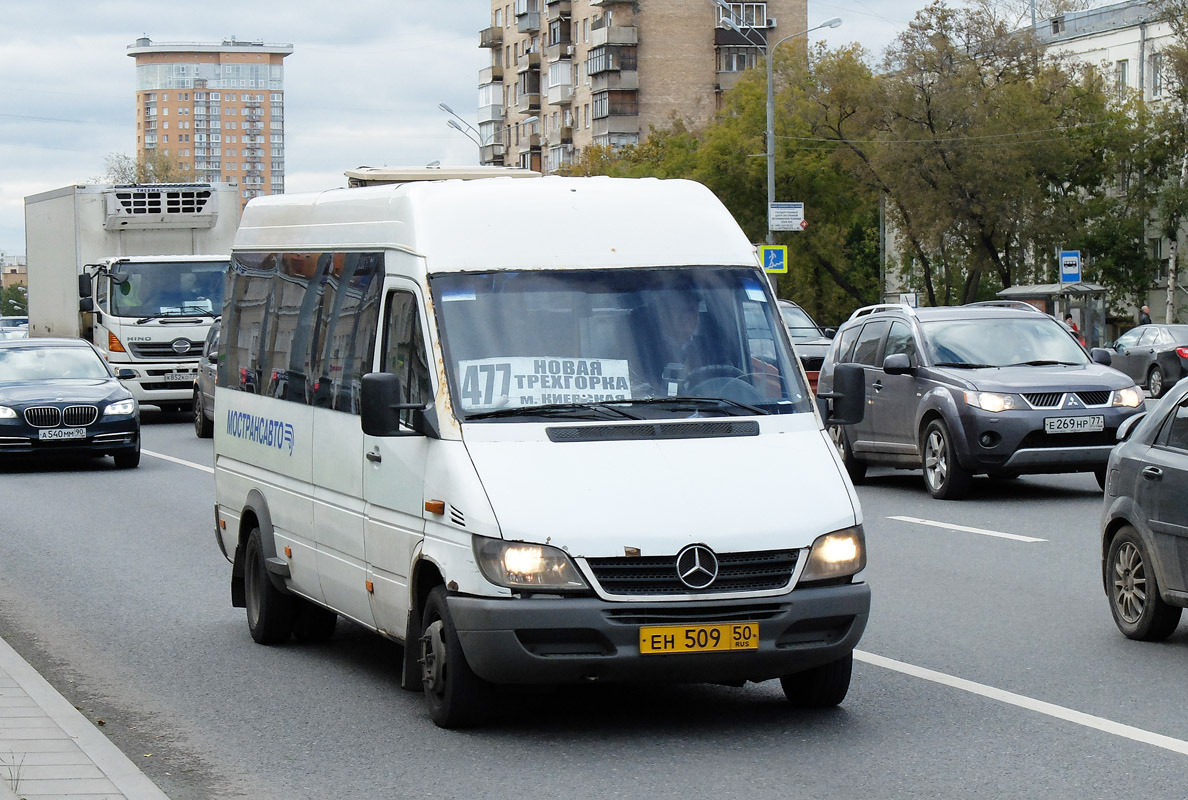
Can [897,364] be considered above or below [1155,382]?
above

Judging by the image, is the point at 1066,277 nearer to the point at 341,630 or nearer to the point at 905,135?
the point at 905,135

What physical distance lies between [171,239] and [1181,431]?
83.0 ft

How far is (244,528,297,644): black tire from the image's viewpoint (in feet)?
32.6

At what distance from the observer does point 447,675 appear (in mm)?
7445

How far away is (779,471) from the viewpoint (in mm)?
7500

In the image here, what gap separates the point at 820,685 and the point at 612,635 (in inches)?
43.7

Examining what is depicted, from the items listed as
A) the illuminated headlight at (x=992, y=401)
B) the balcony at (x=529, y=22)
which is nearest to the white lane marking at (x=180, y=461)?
the illuminated headlight at (x=992, y=401)

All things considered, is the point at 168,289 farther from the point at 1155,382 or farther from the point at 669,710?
the point at 669,710

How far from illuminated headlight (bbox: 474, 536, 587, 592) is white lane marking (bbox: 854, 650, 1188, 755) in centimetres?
208

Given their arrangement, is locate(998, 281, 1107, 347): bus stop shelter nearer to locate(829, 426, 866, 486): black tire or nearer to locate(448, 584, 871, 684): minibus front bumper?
locate(829, 426, 866, 486): black tire

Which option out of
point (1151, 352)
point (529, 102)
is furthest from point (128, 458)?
Result: point (529, 102)

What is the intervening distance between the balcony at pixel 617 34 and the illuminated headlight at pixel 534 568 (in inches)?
4118

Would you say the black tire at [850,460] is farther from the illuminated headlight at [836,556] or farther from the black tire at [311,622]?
the illuminated headlight at [836,556]

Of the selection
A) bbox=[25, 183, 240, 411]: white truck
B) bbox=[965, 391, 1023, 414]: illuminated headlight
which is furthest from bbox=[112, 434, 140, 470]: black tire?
bbox=[965, 391, 1023, 414]: illuminated headlight
